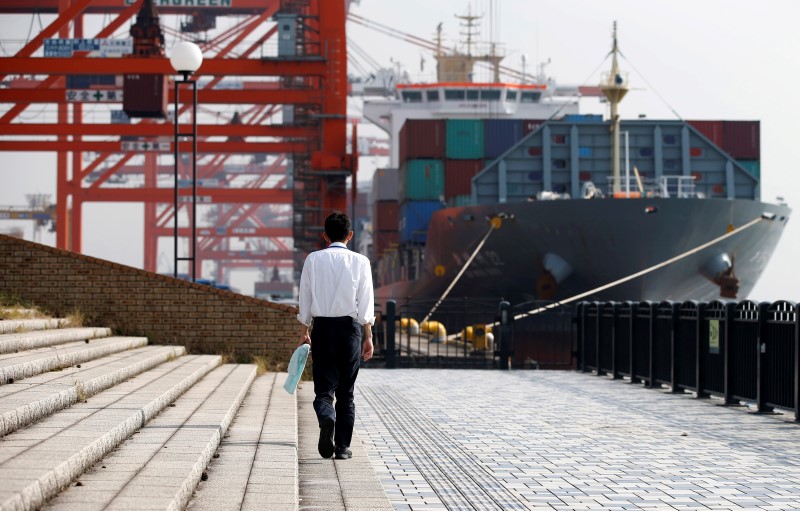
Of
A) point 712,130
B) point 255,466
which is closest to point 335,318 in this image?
point 255,466

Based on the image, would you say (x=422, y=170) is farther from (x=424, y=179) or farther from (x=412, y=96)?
(x=412, y=96)

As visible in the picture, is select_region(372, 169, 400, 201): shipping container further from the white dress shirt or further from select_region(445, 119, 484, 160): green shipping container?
the white dress shirt

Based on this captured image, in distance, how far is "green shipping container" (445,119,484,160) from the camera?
4116 centimetres

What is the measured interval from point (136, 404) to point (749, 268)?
29.2 metres

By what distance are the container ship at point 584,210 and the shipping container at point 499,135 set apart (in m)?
0.03

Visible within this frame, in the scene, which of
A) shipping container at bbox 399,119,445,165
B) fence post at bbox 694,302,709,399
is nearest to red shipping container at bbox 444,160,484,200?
shipping container at bbox 399,119,445,165

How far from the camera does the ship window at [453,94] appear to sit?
53812 millimetres

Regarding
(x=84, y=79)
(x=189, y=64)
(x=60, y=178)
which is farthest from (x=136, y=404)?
(x=60, y=178)

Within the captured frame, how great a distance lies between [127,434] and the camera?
6.74m

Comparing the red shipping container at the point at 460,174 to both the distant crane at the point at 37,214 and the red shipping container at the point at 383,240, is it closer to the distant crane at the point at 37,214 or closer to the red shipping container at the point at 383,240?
the red shipping container at the point at 383,240

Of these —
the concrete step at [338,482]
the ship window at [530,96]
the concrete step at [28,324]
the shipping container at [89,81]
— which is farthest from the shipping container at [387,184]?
the concrete step at [338,482]

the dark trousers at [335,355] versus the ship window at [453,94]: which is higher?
the ship window at [453,94]

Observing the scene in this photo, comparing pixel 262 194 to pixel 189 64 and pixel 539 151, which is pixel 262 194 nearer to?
pixel 539 151

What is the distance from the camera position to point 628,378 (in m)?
17.9
